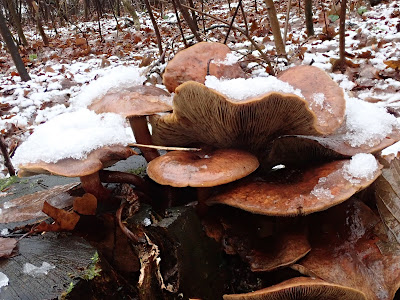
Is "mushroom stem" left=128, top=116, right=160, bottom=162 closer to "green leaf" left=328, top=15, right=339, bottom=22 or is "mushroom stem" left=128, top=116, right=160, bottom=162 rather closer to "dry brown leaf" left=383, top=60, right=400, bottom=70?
"dry brown leaf" left=383, top=60, right=400, bottom=70

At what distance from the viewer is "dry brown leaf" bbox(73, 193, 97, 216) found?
5.00 feet

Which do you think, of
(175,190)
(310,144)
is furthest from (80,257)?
(310,144)

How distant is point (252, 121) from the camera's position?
1540 mm

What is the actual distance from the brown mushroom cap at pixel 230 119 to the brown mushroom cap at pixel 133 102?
95 mm

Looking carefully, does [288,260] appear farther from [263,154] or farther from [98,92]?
[98,92]

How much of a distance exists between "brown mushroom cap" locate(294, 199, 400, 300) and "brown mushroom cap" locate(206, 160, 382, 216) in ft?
0.75

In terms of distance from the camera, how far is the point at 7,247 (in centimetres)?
149

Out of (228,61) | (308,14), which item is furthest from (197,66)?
(308,14)

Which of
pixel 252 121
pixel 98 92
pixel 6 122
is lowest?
pixel 6 122

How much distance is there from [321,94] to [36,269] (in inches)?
55.8

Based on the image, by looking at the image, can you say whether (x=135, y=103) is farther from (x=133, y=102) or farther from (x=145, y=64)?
(x=145, y=64)

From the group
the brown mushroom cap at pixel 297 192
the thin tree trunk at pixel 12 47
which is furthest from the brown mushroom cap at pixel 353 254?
the thin tree trunk at pixel 12 47

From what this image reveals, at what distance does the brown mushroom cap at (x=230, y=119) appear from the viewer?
1.36 metres

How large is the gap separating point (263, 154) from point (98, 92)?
3.00 feet
